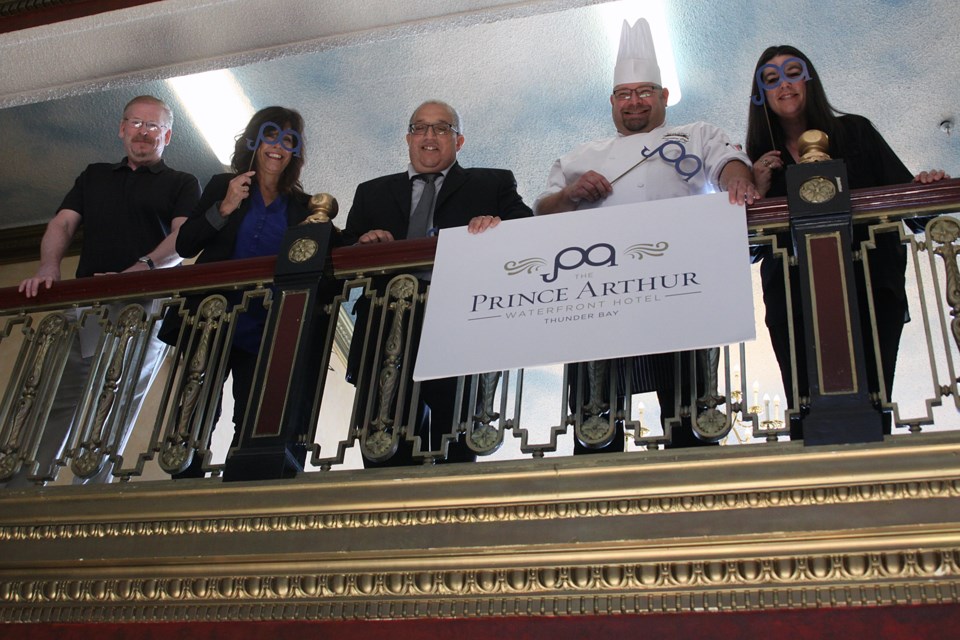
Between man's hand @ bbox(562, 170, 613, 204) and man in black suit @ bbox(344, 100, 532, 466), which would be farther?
man in black suit @ bbox(344, 100, 532, 466)

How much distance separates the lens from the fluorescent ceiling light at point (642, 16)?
6.83 meters

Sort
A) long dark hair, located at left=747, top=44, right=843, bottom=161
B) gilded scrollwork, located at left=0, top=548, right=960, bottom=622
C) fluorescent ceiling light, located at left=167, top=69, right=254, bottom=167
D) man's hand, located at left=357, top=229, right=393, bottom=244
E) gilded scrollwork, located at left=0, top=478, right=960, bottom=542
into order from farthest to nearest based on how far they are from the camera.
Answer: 1. fluorescent ceiling light, located at left=167, top=69, right=254, bottom=167
2. man's hand, located at left=357, top=229, right=393, bottom=244
3. long dark hair, located at left=747, top=44, right=843, bottom=161
4. gilded scrollwork, located at left=0, top=478, right=960, bottom=542
5. gilded scrollwork, located at left=0, top=548, right=960, bottom=622

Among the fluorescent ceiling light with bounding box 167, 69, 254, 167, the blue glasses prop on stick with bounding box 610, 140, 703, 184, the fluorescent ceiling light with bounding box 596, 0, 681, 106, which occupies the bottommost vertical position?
the blue glasses prop on stick with bounding box 610, 140, 703, 184

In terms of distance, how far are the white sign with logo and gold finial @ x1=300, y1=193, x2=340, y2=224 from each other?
0.56m

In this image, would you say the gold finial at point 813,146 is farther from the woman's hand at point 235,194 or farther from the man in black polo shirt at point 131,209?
the man in black polo shirt at point 131,209

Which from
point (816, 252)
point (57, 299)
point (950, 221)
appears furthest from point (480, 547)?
point (57, 299)

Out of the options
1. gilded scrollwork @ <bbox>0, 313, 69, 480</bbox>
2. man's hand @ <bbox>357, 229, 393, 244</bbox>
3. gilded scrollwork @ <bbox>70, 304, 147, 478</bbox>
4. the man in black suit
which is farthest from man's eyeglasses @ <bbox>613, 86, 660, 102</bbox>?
gilded scrollwork @ <bbox>0, 313, 69, 480</bbox>

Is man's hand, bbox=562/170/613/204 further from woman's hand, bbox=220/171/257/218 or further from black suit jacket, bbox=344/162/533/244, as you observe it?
woman's hand, bbox=220/171/257/218

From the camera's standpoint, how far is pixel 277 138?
193 inches

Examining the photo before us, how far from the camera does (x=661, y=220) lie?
13.2 feet

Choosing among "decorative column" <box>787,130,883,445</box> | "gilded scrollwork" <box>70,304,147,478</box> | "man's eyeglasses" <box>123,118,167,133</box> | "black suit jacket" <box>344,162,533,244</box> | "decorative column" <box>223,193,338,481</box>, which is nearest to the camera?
"decorative column" <box>787,130,883,445</box>

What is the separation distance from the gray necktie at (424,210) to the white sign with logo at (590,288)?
17.3 inches

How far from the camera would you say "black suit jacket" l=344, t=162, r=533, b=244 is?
15.3 ft

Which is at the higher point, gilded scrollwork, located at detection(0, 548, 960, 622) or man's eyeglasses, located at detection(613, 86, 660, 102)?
man's eyeglasses, located at detection(613, 86, 660, 102)
